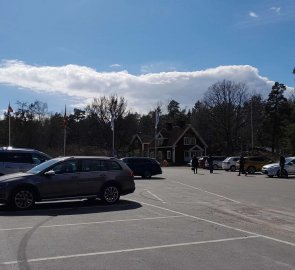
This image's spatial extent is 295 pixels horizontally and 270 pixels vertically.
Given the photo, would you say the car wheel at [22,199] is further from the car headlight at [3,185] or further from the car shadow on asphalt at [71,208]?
the car headlight at [3,185]

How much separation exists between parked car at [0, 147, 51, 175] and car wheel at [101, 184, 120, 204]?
6327 mm

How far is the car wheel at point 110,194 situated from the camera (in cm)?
1612

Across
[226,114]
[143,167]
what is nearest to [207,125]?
[226,114]

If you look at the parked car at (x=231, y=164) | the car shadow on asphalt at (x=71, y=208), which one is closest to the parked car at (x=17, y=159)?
the car shadow on asphalt at (x=71, y=208)

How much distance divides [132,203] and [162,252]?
27.0 feet

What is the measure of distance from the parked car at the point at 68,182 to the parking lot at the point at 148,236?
1.42ft

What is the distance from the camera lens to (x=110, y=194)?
1625cm

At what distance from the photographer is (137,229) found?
10.9 meters

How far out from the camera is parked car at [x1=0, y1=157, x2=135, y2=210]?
14586mm

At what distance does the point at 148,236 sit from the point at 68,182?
593 cm

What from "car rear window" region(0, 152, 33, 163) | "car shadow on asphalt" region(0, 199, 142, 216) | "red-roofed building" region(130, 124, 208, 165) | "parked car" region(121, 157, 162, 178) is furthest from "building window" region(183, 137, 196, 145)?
"car shadow on asphalt" region(0, 199, 142, 216)

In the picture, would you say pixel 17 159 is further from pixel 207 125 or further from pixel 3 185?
pixel 207 125

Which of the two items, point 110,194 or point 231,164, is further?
point 231,164

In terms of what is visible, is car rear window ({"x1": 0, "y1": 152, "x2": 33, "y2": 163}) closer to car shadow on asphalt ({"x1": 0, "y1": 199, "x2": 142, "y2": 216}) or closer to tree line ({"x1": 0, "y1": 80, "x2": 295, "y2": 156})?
car shadow on asphalt ({"x1": 0, "y1": 199, "x2": 142, "y2": 216})
